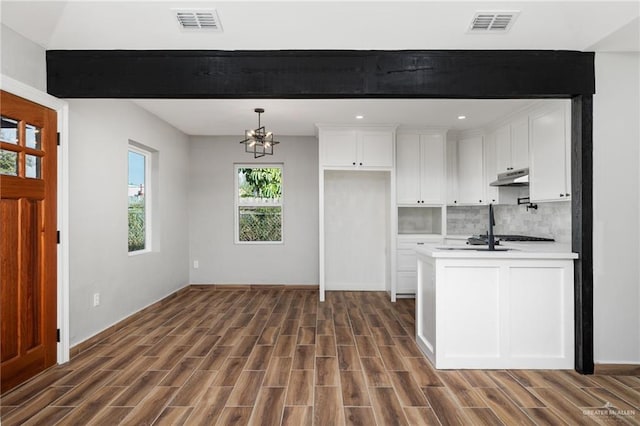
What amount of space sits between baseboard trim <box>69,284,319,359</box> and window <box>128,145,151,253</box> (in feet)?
2.44

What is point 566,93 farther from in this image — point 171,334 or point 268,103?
point 171,334

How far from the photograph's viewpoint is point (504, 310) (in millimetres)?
2955

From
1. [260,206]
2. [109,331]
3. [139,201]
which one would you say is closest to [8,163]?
[109,331]

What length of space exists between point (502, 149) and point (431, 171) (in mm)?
981

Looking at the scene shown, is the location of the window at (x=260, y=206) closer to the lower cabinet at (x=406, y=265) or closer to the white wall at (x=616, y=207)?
the lower cabinet at (x=406, y=265)

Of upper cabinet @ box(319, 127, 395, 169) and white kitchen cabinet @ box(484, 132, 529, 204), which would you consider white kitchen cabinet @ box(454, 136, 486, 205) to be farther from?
upper cabinet @ box(319, 127, 395, 169)

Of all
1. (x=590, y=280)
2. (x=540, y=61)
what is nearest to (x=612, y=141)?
(x=540, y=61)

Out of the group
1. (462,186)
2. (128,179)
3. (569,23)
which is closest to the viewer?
(569,23)

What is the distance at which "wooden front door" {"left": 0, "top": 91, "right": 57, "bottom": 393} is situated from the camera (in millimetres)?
2557

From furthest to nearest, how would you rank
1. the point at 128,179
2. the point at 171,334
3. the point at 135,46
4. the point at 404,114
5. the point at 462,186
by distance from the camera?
1. the point at 462,186
2. the point at 404,114
3. the point at 128,179
4. the point at 171,334
5. the point at 135,46

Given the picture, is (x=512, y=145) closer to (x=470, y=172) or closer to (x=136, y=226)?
(x=470, y=172)

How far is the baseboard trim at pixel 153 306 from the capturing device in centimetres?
337

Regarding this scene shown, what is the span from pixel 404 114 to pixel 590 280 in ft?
9.07

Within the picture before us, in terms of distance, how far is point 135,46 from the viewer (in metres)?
2.85
